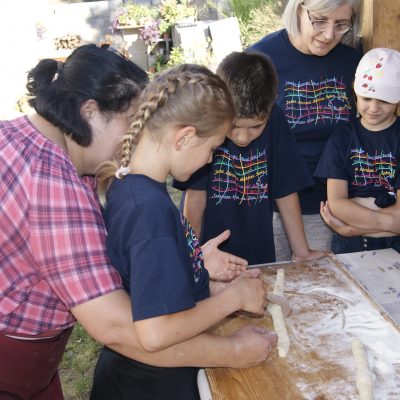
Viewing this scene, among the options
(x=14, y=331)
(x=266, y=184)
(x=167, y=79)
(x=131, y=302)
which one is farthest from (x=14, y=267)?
(x=266, y=184)

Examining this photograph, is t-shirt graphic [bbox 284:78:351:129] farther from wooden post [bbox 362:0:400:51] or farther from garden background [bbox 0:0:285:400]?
garden background [bbox 0:0:285:400]

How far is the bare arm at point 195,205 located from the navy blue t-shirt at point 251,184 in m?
0.02

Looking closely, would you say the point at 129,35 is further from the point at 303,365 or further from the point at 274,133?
the point at 303,365

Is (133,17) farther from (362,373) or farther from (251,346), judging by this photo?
(362,373)

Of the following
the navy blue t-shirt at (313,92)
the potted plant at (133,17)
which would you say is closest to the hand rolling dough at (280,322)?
the navy blue t-shirt at (313,92)

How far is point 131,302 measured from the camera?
1.36m

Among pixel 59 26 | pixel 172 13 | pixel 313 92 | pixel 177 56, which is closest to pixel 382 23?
pixel 313 92

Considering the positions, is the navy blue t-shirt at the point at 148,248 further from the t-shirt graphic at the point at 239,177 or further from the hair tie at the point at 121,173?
the t-shirt graphic at the point at 239,177

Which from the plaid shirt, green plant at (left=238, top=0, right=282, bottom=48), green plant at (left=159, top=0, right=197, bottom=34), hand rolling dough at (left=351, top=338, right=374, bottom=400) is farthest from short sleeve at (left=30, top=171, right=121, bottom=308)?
green plant at (left=159, top=0, right=197, bottom=34)

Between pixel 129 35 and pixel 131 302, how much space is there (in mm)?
10336

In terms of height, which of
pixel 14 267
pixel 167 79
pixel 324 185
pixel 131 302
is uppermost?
pixel 167 79

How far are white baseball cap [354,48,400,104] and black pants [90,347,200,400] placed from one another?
5.16 ft

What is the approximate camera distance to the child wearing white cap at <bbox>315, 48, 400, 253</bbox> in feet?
8.23

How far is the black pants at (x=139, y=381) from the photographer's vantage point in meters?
1.60
